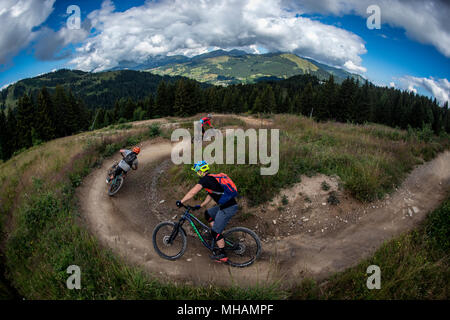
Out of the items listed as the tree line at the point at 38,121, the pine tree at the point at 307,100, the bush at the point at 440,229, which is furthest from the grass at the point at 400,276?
the pine tree at the point at 307,100

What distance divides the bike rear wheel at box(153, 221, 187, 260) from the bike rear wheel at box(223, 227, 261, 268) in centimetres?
141

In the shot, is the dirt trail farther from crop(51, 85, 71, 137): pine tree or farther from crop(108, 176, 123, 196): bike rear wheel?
crop(51, 85, 71, 137): pine tree

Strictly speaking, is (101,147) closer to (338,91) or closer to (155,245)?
(155,245)

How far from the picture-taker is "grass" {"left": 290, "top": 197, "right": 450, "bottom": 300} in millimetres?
4824

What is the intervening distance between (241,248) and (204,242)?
1.17m

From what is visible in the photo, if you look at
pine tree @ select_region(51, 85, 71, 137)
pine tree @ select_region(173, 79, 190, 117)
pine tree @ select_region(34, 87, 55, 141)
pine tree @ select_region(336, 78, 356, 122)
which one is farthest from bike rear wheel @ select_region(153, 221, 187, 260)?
pine tree @ select_region(336, 78, 356, 122)

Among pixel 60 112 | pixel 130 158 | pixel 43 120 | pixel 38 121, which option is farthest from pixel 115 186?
pixel 60 112

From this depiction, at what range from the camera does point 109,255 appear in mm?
6375

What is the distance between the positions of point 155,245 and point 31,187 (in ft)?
27.0

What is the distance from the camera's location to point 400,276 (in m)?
5.14

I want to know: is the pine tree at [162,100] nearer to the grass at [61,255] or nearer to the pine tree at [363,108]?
the grass at [61,255]

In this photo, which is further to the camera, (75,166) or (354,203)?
(75,166)

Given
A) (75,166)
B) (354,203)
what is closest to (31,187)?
(75,166)

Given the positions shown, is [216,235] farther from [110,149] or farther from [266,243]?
[110,149]
